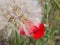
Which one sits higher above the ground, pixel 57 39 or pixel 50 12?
pixel 50 12

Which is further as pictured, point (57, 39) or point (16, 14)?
point (57, 39)

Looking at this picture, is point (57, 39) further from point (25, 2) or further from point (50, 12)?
point (25, 2)

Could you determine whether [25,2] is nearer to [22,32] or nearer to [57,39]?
[22,32]

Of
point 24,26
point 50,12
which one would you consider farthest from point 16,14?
point 50,12

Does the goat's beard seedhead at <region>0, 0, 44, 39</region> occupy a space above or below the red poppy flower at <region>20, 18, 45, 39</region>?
above

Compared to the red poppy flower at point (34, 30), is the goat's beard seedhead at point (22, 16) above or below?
above

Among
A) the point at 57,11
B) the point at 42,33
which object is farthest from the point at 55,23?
the point at 42,33
